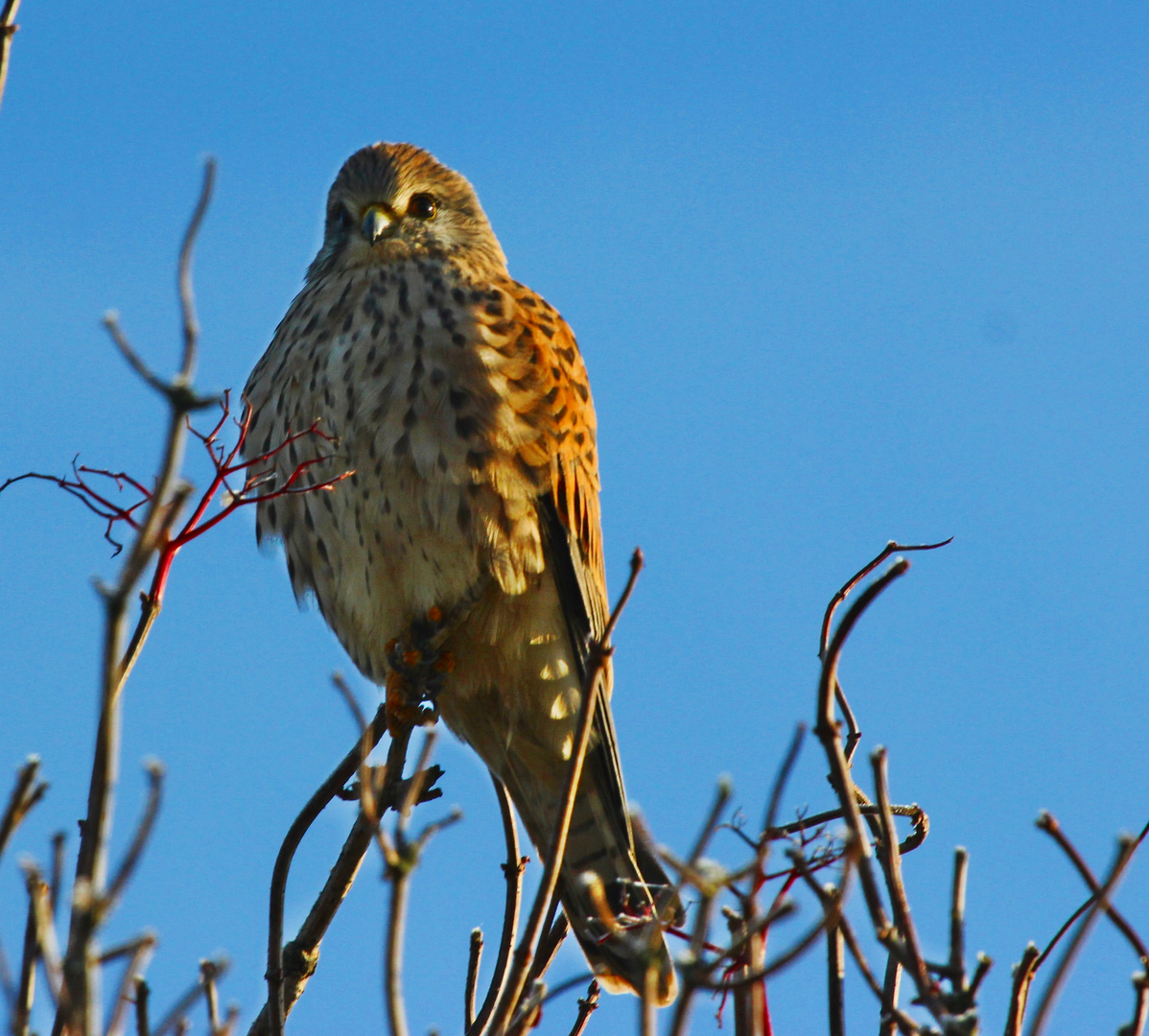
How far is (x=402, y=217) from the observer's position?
165 inches

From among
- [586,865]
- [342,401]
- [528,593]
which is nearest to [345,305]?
[342,401]

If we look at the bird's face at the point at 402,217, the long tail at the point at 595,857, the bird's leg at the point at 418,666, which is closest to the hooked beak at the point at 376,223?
the bird's face at the point at 402,217

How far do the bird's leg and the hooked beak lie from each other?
3.91 feet

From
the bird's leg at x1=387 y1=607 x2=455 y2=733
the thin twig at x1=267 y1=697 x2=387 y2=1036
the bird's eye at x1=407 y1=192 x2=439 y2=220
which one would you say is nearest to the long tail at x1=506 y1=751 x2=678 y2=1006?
the bird's leg at x1=387 y1=607 x2=455 y2=733

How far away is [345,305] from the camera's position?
148 inches

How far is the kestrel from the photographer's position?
3.40m

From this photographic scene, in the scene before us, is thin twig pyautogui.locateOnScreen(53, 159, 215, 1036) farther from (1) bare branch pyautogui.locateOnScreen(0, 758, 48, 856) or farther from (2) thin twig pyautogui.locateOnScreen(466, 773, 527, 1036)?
(2) thin twig pyautogui.locateOnScreen(466, 773, 527, 1036)

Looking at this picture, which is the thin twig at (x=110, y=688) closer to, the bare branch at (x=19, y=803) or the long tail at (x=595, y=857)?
the bare branch at (x=19, y=803)

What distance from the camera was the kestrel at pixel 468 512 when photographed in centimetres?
340

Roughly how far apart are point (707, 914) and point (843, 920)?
0.42 m

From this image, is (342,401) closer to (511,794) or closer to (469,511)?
(469,511)

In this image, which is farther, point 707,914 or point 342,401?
point 342,401

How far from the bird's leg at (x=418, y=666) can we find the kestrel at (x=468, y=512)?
1cm

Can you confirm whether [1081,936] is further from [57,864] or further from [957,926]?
[57,864]
